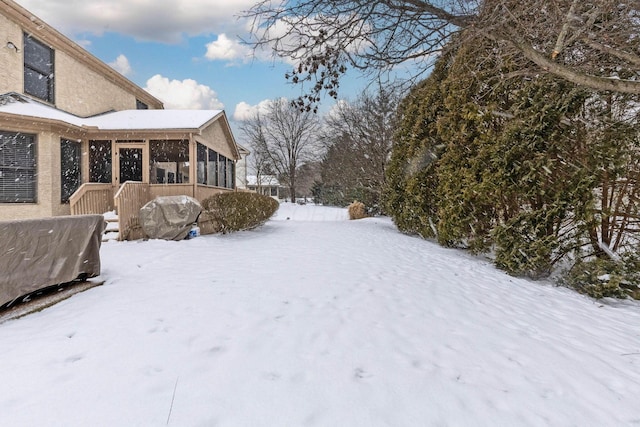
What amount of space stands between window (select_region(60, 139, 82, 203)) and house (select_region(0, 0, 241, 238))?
3 centimetres

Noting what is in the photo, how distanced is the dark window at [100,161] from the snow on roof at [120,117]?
680 mm

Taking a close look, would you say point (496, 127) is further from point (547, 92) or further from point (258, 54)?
point (258, 54)

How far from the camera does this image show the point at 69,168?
936cm

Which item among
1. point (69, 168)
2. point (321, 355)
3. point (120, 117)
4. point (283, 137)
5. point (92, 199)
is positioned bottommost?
point (321, 355)

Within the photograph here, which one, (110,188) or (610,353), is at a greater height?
(110,188)

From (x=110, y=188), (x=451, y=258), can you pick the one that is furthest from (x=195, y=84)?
(x=451, y=258)

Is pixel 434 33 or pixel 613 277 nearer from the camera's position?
pixel 613 277

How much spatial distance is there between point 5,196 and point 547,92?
1222 centimetres

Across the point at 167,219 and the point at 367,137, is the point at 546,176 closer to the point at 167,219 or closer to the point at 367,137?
the point at 167,219

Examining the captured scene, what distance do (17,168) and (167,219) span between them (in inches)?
174

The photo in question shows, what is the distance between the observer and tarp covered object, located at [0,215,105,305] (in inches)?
122

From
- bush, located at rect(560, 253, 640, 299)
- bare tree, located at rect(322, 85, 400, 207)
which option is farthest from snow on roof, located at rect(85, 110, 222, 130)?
bush, located at rect(560, 253, 640, 299)

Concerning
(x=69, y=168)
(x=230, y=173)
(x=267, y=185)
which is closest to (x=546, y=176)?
(x=69, y=168)

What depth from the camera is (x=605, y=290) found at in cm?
386
